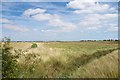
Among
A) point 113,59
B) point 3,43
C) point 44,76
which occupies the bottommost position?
point 44,76

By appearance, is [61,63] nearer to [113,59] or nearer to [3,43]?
[113,59]

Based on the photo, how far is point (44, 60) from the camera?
43.7 ft

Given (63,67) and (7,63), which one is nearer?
(7,63)

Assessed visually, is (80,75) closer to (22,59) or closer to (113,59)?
(113,59)

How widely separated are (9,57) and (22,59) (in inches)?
152

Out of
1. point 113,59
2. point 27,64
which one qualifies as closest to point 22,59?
point 27,64

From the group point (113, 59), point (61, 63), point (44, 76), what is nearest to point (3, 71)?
point (44, 76)

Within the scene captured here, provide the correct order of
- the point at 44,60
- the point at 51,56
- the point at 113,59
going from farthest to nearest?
the point at 51,56
the point at 44,60
the point at 113,59

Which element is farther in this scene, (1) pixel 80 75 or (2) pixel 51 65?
(2) pixel 51 65

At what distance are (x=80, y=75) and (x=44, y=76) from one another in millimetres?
1793

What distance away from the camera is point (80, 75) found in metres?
8.95

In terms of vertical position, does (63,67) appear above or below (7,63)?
below

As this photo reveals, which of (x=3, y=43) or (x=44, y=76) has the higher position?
(x=3, y=43)

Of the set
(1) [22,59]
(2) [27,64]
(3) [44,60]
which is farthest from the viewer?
(3) [44,60]
